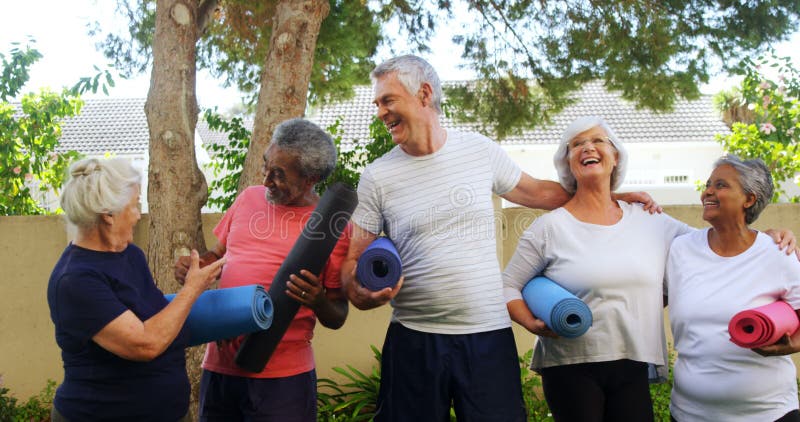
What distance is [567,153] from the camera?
247 cm

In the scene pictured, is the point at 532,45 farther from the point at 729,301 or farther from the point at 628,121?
the point at 628,121

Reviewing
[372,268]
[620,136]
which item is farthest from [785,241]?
[620,136]

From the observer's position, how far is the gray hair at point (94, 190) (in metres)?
1.87

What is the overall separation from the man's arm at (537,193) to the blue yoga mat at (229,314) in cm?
100

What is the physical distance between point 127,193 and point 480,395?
50.9 inches

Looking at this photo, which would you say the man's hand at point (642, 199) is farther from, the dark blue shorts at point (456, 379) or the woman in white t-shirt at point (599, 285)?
the dark blue shorts at point (456, 379)

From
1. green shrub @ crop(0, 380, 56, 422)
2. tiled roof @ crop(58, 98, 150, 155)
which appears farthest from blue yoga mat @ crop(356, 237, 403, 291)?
tiled roof @ crop(58, 98, 150, 155)

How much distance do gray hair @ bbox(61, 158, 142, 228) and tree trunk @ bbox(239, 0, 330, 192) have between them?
1843 mm

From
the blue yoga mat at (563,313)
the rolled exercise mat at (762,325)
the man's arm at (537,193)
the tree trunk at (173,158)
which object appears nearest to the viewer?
the rolled exercise mat at (762,325)

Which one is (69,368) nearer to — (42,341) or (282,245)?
(282,245)

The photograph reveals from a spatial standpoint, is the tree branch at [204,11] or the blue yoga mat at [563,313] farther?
the tree branch at [204,11]

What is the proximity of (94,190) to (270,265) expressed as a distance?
0.65 meters

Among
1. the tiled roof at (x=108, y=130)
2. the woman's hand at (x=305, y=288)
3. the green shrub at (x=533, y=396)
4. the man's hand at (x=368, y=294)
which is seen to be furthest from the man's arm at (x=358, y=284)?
the tiled roof at (x=108, y=130)

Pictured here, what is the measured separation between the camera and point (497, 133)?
5594mm
